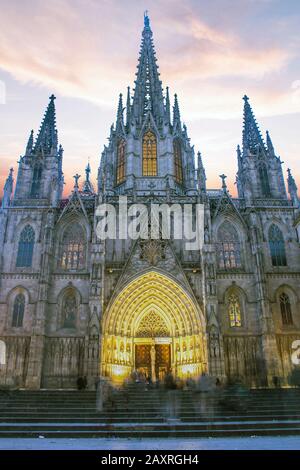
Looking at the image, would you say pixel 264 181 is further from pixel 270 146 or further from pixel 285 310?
pixel 285 310

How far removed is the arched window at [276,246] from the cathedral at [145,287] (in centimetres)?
9

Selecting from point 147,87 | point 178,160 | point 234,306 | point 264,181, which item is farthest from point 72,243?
point 147,87

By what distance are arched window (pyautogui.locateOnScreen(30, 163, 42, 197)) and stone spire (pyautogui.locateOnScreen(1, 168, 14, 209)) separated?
5.92ft

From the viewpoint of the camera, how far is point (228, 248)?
2956cm

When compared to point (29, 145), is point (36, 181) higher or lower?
lower

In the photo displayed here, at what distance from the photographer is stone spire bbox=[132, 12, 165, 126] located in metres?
36.7

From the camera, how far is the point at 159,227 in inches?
1137

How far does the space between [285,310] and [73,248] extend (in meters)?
16.9

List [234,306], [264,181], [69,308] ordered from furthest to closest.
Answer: [264,181]
[234,306]
[69,308]

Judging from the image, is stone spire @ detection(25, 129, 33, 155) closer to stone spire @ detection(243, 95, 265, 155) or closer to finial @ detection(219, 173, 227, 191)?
finial @ detection(219, 173, 227, 191)

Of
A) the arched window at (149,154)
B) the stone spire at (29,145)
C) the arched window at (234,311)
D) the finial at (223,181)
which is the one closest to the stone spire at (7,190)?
the stone spire at (29,145)

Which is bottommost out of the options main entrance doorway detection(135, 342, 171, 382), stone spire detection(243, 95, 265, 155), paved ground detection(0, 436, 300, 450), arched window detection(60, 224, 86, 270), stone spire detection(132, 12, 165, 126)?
paved ground detection(0, 436, 300, 450)

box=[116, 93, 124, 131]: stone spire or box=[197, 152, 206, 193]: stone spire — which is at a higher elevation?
box=[116, 93, 124, 131]: stone spire

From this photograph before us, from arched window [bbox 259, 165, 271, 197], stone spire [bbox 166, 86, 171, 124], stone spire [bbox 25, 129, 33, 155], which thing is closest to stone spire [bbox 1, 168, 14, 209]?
stone spire [bbox 25, 129, 33, 155]
